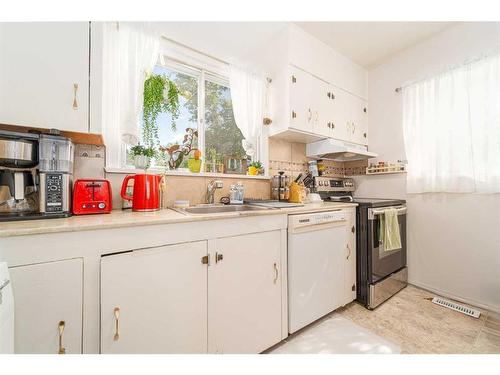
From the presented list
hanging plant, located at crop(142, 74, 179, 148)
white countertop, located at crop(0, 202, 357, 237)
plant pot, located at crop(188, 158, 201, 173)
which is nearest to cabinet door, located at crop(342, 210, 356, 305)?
white countertop, located at crop(0, 202, 357, 237)

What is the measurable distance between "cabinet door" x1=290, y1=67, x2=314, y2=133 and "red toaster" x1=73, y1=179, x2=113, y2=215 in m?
1.59

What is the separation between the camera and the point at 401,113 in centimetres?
236

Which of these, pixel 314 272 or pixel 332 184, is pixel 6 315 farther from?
pixel 332 184

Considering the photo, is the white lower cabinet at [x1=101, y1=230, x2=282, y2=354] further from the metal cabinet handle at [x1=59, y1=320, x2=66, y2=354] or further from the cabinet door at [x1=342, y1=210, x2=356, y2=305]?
the cabinet door at [x1=342, y1=210, x2=356, y2=305]

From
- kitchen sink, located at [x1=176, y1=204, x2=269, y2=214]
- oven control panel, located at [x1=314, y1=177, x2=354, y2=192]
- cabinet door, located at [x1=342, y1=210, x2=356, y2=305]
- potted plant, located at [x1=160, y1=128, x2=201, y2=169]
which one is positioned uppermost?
potted plant, located at [x1=160, y1=128, x2=201, y2=169]

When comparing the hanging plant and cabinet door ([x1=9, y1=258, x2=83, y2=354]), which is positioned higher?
the hanging plant

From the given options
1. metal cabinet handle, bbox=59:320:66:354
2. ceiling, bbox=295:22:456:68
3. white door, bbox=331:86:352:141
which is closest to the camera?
metal cabinet handle, bbox=59:320:66:354

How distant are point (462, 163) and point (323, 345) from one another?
203cm

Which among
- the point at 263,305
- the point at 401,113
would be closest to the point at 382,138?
the point at 401,113

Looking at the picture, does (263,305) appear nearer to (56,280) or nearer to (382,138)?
(56,280)

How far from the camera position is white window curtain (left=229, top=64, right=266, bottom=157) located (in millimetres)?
2012

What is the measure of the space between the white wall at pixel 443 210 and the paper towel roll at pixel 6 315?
3.04 metres

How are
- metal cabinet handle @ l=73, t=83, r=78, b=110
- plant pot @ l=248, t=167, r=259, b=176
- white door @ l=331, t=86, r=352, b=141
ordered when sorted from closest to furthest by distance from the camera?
metal cabinet handle @ l=73, t=83, r=78, b=110 → plant pot @ l=248, t=167, r=259, b=176 → white door @ l=331, t=86, r=352, b=141

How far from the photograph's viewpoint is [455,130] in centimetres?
193
